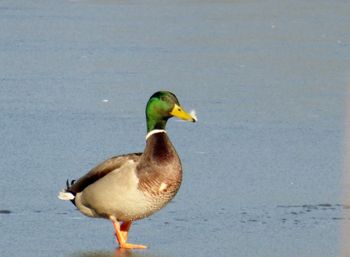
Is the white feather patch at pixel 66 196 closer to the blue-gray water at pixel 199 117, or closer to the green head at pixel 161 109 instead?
the blue-gray water at pixel 199 117

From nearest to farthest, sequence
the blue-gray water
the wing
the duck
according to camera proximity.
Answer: the duck → the wing → the blue-gray water

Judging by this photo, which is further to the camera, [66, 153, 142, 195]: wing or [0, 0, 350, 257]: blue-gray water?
[0, 0, 350, 257]: blue-gray water

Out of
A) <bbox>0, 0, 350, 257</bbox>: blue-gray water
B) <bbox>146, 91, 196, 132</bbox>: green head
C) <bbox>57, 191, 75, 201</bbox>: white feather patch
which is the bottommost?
<bbox>0, 0, 350, 257</bbox>: blue-gray water

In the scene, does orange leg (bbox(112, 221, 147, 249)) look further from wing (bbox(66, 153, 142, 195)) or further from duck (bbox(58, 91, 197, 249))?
wing (bbox(66, 153, 142, 195))

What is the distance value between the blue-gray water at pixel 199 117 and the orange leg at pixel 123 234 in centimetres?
5

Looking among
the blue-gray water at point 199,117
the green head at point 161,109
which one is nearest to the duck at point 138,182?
the green head at point 161,109

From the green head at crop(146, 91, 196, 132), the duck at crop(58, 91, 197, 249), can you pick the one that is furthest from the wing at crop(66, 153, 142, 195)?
the green head at crop(146, 91, 196, 132)

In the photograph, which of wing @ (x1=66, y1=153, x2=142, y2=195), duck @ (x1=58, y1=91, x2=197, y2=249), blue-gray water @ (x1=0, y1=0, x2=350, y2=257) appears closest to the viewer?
duck @ (x1=58, y1=91, x2=197, y2=249)

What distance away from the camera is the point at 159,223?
20.0 ft

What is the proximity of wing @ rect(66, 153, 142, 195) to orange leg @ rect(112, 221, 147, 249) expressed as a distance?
A: 9.5 inches

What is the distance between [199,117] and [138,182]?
10.2ft

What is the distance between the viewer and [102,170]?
586 centimetres

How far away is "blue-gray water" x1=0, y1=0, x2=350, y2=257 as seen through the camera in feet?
19.5

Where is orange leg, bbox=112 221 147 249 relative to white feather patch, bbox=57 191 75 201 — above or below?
below
